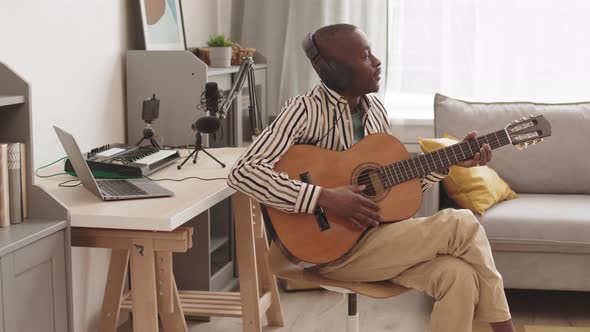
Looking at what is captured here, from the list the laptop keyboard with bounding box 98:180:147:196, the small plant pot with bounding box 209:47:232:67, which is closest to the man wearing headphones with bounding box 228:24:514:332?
the laptop keyboard with bounding box 98:180:147:196

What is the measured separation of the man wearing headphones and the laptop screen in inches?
14.0

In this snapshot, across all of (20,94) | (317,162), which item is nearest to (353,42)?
(317,162)

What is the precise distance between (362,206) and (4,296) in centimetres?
89

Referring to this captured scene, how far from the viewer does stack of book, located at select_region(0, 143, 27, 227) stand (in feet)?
6.15

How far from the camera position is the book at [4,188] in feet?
6.12

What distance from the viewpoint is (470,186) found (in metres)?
3.29

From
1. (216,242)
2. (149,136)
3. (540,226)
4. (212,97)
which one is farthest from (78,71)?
(540,226)

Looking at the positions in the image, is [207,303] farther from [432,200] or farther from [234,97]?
[432,200]

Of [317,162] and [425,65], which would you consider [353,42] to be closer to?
[317,162]

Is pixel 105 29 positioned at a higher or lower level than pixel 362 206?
higher

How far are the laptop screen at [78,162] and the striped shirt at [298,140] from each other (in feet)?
1.16

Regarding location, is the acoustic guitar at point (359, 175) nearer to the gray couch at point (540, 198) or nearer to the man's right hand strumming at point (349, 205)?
the man's right hand strumming at point (349, 205)

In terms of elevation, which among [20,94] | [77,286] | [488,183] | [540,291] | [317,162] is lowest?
[540,291]

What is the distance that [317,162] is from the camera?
2.23 metres
